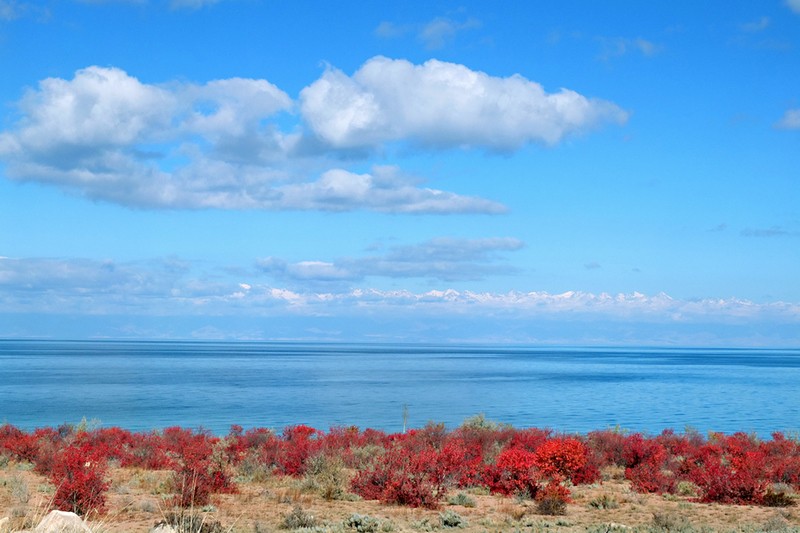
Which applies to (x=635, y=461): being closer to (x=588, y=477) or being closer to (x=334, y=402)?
(x=588, y=477)

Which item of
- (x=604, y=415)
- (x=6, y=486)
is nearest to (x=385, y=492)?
(x=6, y=486)

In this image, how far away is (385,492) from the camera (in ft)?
56.3

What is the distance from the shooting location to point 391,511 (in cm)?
1616

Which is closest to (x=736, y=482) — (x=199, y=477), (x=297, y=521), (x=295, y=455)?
(x=297, y=521)

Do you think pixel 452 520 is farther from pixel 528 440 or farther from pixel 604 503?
pixel 528 440

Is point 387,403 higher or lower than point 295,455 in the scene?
lower

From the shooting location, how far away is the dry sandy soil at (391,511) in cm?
1385

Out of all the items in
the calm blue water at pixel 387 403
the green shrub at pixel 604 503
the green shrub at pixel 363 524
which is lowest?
the calm blue water at pixel 387 403

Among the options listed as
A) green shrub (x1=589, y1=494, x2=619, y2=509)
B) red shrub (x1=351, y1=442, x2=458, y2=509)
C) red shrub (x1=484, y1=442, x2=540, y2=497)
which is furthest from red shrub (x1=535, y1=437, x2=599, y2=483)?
red shrub (x1=351, y1=442, x2=458, y2=509)

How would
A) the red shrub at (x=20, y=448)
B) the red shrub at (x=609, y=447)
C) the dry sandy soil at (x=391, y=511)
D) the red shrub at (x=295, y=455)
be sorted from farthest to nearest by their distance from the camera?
the red shrub at (x=609, y=447) → the red shrub at (x=20, y=448) → the red shrub at (x=295, y=455) → the dry sandy soil at (x=391, y=511)

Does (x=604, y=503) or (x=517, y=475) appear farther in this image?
(x=517, y=475)

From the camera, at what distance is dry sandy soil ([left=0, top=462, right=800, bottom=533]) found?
13.9m

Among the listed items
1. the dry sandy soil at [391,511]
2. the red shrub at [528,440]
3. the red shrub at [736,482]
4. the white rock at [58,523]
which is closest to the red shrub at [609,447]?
the red shrub at [528,440]

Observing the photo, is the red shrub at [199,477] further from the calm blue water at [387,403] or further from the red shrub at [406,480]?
the calm blue water at [387,403]
